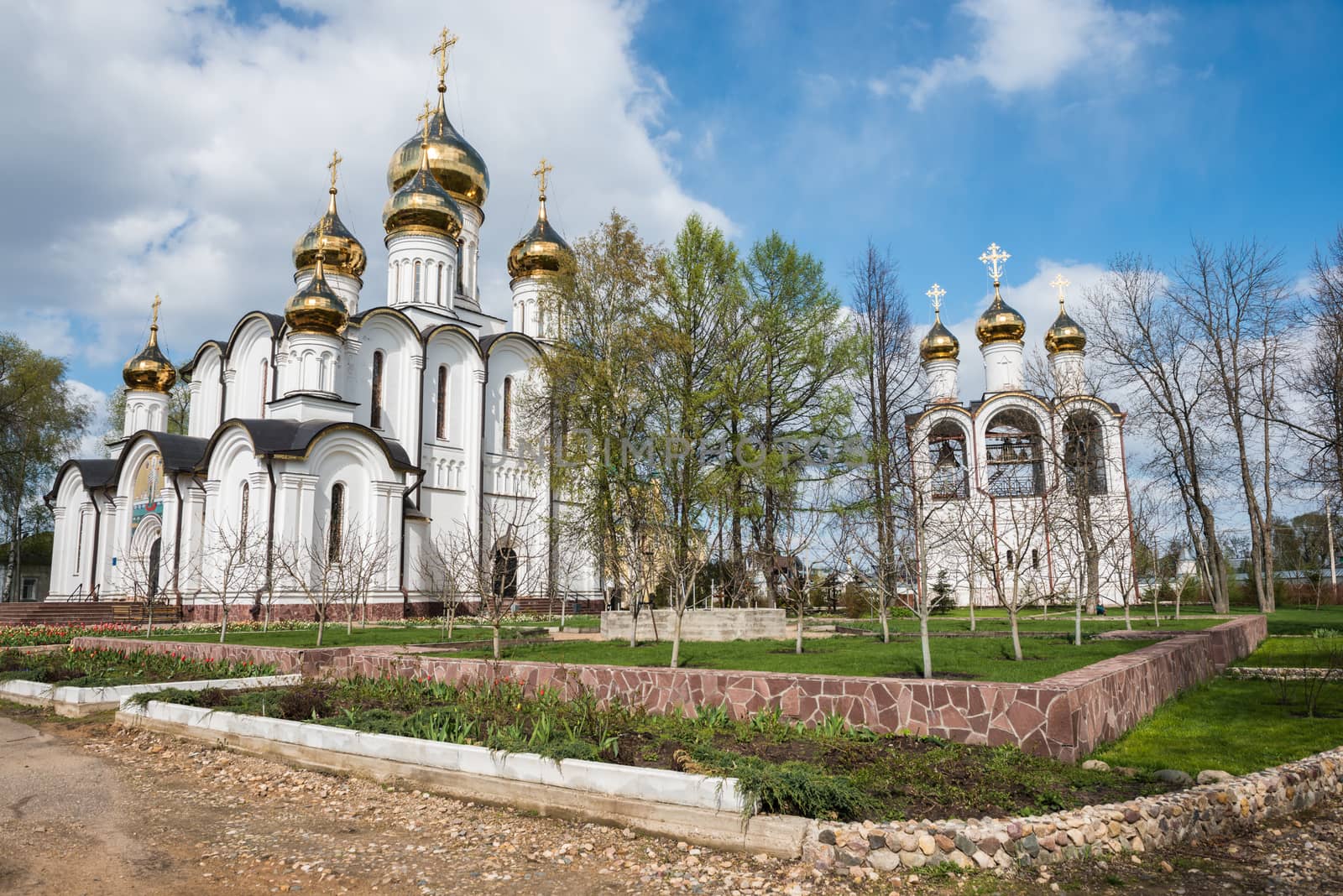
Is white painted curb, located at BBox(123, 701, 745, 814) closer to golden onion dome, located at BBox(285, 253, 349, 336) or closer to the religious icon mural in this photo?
golden onion dome, located at BBox(285, 253, 349, 336)

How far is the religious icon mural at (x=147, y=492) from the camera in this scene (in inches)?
1099

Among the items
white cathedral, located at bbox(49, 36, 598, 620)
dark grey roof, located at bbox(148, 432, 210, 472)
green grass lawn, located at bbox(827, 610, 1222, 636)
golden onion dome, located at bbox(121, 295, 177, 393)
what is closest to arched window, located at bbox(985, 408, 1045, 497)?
green grass lawn, located at bbox(827, 610, 1222, 636)

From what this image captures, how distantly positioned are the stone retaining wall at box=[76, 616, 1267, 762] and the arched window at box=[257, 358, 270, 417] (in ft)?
68.0

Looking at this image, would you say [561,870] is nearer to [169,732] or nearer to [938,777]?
[938,777]

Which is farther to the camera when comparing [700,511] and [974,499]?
[974,499]

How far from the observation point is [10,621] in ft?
83.1

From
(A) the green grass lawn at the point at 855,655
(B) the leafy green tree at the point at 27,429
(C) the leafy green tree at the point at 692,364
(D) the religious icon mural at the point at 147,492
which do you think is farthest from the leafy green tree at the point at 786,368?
(B) the leafy green tree at the point at 27,429

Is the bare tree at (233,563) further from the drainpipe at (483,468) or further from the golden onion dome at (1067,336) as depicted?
the golden onion dome at (1067,336)

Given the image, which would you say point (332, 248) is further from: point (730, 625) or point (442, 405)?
point (730, 625)

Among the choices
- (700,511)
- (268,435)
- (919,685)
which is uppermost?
(268,435)

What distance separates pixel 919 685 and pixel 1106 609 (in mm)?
24202

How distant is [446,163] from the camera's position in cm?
3525

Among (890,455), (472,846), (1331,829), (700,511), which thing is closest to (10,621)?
(700,511)

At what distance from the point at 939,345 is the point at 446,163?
21.0 meters
